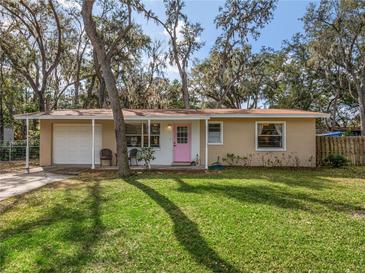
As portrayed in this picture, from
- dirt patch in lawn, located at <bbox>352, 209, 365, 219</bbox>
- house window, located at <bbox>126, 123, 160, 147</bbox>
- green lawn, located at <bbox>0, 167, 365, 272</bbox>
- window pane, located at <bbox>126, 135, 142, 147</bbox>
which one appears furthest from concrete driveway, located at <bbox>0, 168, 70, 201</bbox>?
dirt patch in lawn, located at <bbox>352, 209, 365, 219</bbox>

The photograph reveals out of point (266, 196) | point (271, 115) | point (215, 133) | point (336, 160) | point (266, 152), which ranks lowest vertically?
point (266, 196)

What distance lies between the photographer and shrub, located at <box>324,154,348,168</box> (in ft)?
45.9

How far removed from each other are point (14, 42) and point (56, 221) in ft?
65.2

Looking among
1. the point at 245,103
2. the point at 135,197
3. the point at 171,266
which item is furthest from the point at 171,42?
the point at 171,266

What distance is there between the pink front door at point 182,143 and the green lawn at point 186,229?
562 centimetres

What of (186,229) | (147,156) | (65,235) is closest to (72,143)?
(147,156)

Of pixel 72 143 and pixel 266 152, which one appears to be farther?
pixel 72 143

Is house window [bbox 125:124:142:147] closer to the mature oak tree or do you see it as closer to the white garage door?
the white garage door

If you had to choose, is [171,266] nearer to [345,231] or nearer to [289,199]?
[345,231]

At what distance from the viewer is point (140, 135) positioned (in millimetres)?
14766

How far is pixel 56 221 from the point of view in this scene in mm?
6035

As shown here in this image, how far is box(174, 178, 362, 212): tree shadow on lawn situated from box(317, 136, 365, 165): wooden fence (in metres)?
7.76

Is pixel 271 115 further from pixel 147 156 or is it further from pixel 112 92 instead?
pixel 112 92

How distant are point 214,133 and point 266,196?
7.35 m
